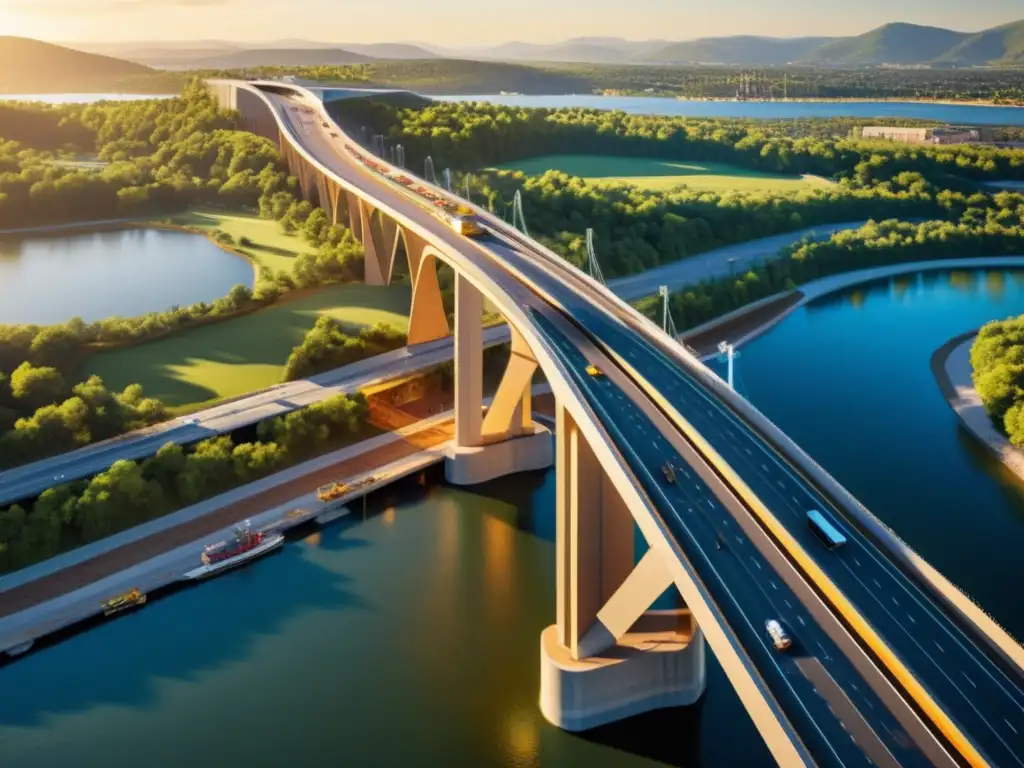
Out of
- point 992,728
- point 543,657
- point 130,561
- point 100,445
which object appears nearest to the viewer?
point 992,728

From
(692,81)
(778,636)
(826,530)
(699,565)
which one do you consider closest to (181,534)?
(699,565)

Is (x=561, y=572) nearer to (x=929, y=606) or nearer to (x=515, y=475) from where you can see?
(x=929, y=606)

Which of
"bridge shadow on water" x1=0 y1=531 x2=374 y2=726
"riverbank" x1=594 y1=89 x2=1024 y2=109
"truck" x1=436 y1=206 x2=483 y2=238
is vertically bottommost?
"bridge shadow on water" x1=0 y1=531 x2=374 y2=726

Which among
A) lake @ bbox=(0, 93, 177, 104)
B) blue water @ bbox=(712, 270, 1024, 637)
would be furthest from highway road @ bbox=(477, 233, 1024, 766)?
lake @ bbox=(0, 93, 177, 104)

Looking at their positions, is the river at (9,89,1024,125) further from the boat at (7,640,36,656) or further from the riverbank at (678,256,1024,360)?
the boat at (7,640,36,656)

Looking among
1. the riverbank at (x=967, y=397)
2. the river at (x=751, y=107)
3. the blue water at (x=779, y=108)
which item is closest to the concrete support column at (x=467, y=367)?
the riverbank at (x=967, y=397)

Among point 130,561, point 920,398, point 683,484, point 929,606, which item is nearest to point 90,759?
point 130,561
